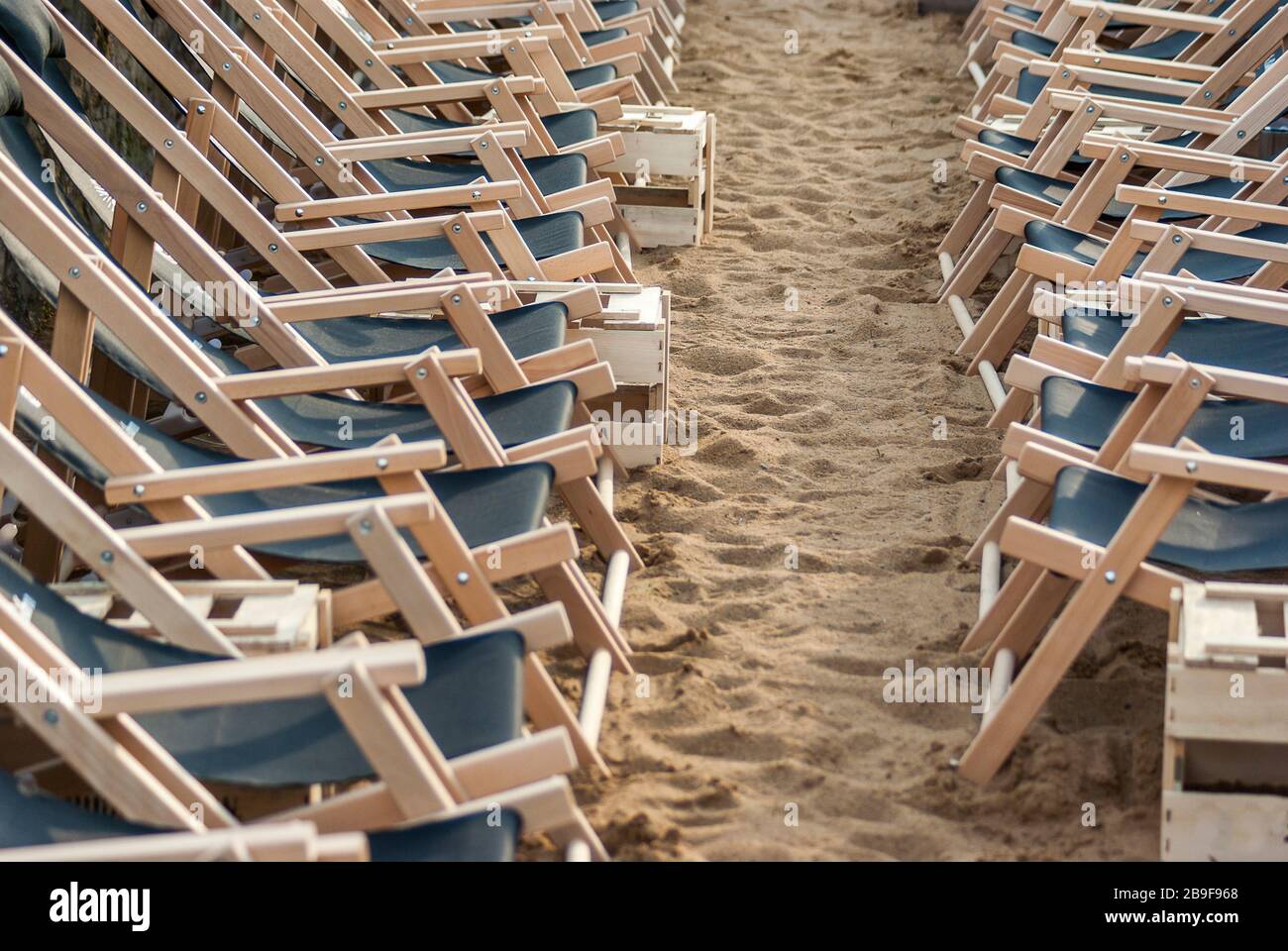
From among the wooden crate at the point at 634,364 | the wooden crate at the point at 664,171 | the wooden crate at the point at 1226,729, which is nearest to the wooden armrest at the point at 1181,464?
the wooden crate at the point at 1226,729

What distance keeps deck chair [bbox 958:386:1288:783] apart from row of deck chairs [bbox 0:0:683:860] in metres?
0.64

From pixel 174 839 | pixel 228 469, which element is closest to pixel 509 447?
pixel 228 469

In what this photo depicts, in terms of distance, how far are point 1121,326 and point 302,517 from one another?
6.16 ft

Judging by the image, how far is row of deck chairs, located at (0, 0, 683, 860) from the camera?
176cm

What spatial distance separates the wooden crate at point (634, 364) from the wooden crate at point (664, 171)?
121 cm

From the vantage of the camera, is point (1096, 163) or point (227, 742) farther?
point (1096, 163)

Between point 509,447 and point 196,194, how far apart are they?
1111mm

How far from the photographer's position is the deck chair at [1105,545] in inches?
86.6

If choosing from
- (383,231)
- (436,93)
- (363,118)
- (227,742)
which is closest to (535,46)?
(436,93)

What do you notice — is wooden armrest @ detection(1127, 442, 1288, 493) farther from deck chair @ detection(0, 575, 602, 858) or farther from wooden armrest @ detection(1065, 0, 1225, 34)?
wooden armrest @ detection(1065, 0, 1225, 34)

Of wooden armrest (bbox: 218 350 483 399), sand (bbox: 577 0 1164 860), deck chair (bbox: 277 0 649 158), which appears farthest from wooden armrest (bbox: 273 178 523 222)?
wooden armrest (bbox: 218 350 483 399)

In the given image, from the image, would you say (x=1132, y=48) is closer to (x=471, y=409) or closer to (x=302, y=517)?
(x=471, y=409)

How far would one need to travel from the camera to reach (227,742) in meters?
1.93
